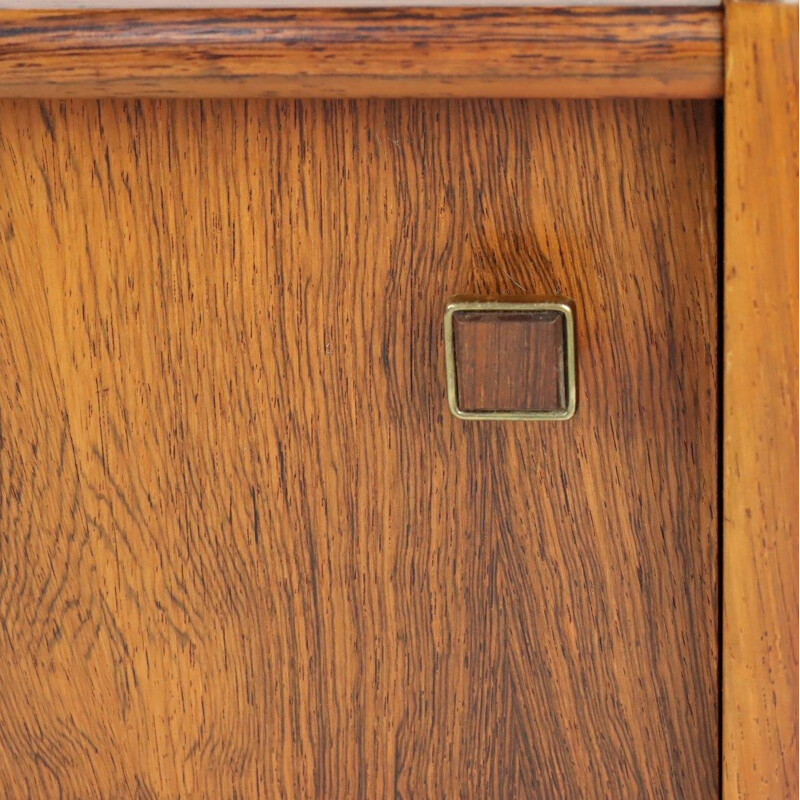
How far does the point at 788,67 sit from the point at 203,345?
24 cm

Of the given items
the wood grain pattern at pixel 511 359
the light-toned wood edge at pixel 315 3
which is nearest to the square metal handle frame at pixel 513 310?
the wood grain pattern at pixel 511 359

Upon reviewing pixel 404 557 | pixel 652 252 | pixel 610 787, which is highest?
pixel 652 252

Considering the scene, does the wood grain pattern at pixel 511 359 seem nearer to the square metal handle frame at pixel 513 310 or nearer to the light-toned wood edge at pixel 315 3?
the square metal handle frame at pixel 513 310

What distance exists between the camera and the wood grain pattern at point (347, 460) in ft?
1.56

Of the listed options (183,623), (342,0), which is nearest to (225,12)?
(342,0)

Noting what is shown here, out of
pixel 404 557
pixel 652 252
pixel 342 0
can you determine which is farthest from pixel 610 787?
pixel 342 0

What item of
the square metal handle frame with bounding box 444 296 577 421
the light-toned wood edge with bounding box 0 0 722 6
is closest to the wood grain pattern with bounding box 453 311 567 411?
the square metal handle frame with bounding box 444 296 577 421

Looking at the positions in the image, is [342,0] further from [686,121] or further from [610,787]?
[610,787]

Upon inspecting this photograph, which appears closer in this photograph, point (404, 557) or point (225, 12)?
point (225, 12)

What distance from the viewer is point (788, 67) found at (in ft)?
1.37

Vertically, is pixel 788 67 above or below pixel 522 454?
above

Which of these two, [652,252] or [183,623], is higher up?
[652,252]

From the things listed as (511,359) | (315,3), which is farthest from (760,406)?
(315,3)

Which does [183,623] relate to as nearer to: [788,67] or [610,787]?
[610,787]
